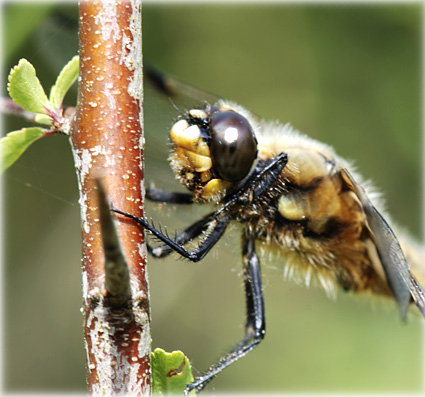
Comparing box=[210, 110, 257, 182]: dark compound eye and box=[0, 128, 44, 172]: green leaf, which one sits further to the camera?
box=[210, 110, 257, 182]: dark compound eye

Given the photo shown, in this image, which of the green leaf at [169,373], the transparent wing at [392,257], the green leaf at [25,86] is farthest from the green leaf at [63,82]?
the transparent wing at [392,257]

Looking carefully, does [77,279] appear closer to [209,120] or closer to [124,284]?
[209,120]

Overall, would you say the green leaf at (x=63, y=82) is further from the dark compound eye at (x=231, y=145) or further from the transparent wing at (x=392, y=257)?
→ the transparent wing at (x=392, y=257)

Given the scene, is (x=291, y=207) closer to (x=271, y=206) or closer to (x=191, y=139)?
(x=271, y=206)

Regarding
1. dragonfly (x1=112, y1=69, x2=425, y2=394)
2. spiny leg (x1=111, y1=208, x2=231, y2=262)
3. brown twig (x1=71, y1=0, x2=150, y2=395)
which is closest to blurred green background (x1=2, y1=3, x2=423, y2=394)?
dragonfly (x1=112, y1=69, x2=425, y2=394)

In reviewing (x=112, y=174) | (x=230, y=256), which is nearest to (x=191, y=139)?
(x=112, y=174)

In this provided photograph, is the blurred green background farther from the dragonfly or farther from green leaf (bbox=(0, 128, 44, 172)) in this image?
green leaf (bbox=(0, 128, 44, 172))
